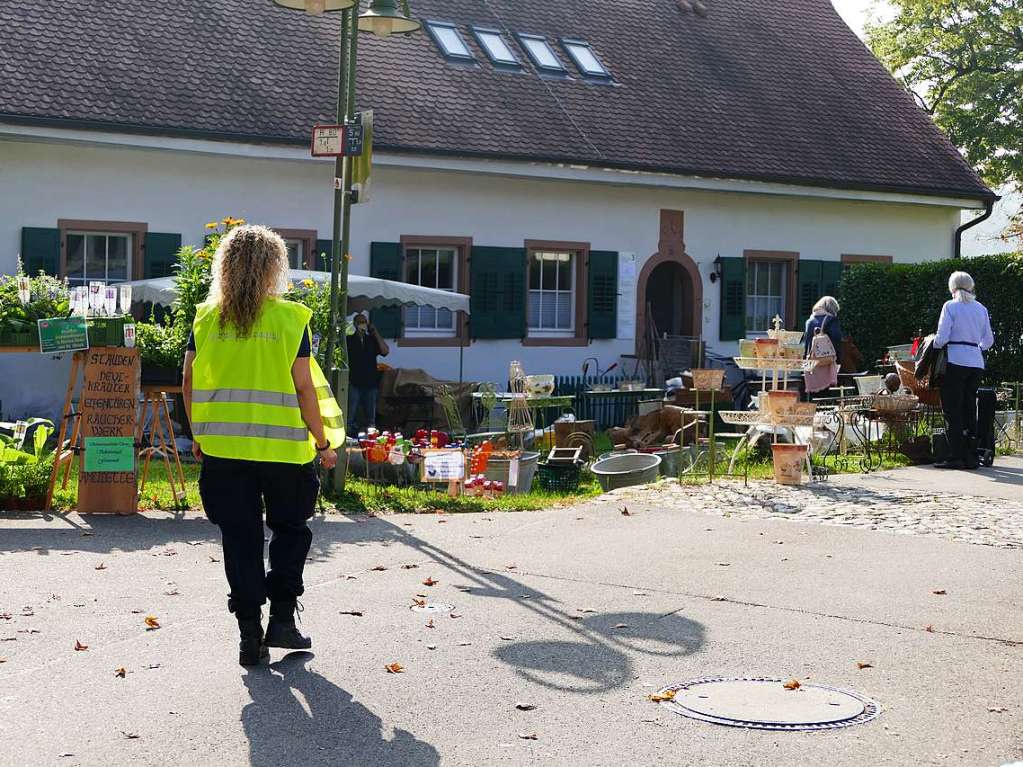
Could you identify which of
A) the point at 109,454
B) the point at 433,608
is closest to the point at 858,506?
the point at 433,608

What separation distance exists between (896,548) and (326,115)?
1214 centimetres

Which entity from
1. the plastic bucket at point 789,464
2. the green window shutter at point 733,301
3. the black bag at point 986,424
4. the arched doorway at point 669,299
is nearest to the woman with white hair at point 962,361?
the black bag at point 986,424

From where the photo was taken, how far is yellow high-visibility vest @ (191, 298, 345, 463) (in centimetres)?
619

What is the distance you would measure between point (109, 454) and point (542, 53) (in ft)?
49.2

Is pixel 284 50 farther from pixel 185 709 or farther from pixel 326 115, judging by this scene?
pixel 185 709

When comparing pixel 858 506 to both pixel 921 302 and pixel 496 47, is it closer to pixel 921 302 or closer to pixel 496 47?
pixel 921 302

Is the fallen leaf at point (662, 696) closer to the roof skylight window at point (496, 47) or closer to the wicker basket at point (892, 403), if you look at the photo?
the wicker basket at point (892, 403)

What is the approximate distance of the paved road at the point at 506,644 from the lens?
17.4 ft

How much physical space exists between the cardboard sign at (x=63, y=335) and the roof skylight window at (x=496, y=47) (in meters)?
13.6

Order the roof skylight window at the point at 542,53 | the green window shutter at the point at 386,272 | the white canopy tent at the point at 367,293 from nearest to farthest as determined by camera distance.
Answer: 1. the white canopy tent at the point at 367,293
2. the green window shutter at the point at 386,272
3. the roof skylight window at the point at 542,53

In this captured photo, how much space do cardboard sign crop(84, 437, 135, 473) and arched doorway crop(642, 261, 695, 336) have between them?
1464 centimetres

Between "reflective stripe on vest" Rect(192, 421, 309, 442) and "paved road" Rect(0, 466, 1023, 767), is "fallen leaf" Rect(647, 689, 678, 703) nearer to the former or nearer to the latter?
"paved road" Rect(0, 466, 1023, 767)

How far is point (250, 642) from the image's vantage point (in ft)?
20.6

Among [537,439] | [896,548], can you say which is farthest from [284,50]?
[896,548]
